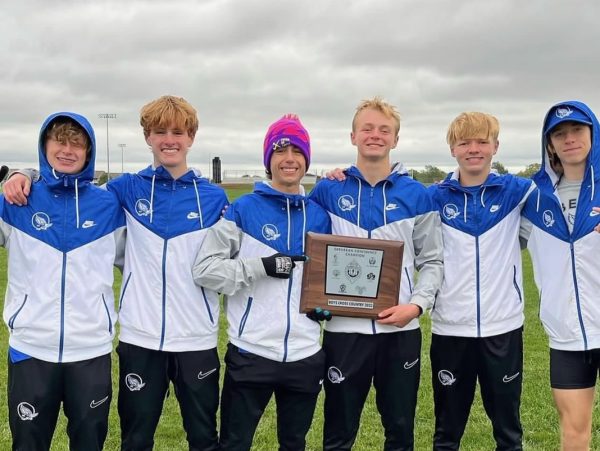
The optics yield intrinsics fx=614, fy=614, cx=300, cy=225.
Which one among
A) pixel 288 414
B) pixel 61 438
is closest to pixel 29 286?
pixel 288 414

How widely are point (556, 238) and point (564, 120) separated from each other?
71cm

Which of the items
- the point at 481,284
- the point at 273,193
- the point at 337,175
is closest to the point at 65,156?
the point at 273,193

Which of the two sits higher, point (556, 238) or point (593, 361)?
point (556, 238)

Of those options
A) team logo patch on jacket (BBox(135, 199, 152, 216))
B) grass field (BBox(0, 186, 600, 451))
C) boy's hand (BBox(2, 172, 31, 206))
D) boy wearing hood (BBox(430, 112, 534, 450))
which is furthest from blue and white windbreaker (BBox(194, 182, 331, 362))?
grass field (BBox(0, 186, 600, 451))

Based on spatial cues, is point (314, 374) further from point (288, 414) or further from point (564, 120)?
point (564, 120)

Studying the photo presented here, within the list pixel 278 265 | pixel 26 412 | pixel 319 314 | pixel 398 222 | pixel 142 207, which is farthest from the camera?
pixel 398 222

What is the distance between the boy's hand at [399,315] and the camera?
370 cm

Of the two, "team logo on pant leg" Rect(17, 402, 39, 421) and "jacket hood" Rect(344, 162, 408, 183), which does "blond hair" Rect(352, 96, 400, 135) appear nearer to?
"jacket hood" Rect(344, 162, 408, 183)

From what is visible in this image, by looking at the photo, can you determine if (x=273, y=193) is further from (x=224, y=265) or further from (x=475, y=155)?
(x=475, y=155)

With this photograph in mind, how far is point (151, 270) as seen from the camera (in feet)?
12.1

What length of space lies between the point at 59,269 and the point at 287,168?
1.45 metres

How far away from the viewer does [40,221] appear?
350 centimetres

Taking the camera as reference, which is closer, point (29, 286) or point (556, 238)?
point (29, 286)

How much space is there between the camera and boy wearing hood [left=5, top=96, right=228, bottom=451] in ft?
12.1
